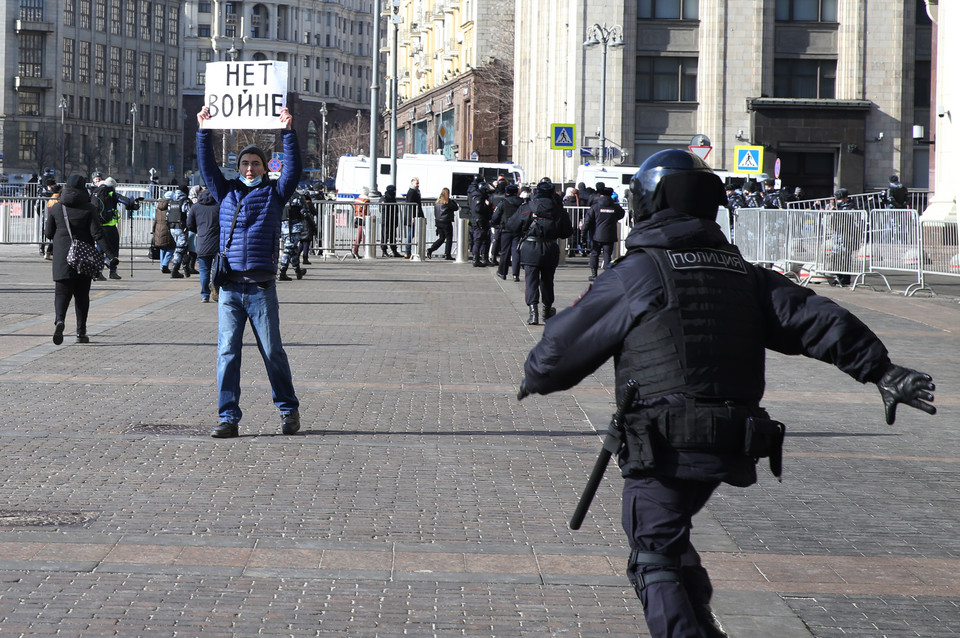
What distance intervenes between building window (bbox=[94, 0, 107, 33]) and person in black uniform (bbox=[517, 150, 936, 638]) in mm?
127937

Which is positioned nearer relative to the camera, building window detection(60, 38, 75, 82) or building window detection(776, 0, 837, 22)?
building window detection(776, 0, 837, 22)

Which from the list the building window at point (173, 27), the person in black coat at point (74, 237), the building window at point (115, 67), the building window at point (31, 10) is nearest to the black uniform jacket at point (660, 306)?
the person in black coat at point (74, 237)

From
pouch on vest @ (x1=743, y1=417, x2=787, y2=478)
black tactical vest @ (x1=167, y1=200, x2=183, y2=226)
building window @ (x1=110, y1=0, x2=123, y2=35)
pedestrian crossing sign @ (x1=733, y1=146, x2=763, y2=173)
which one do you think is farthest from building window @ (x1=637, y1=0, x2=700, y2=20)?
building window @ (x1=110, y1=0, x2=123, y2=35)

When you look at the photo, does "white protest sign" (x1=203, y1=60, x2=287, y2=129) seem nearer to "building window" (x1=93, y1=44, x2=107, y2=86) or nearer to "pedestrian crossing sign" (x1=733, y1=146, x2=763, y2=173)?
"pedestrian crossing sign" (x1=733, y1=146, x2=763, y2=173)

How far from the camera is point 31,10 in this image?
117312 mm

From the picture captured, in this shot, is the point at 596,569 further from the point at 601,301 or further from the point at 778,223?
the point at 778,223

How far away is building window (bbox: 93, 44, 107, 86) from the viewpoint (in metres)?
124

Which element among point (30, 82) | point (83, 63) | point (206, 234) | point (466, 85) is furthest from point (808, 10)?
point (83, 63)

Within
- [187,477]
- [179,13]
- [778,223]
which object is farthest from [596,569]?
[179,13]

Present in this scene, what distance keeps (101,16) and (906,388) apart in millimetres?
129453

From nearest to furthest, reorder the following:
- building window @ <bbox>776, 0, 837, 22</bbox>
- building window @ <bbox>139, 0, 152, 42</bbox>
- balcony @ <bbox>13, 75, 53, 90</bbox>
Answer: building window @ <bbox>776, 0, 837, 22</bbox> → balcony @ <bbox>13, 75, 53, 90</bbox> → building window @ <bbox>139, 0, 152, 42</bbox>

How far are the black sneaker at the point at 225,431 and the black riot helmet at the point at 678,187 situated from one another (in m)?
4.86

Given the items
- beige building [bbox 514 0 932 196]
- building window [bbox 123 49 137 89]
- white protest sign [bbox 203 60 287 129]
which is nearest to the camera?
white protest sign [bbox 203 60 287 129]

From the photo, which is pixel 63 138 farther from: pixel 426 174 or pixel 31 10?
pixel 426 174
